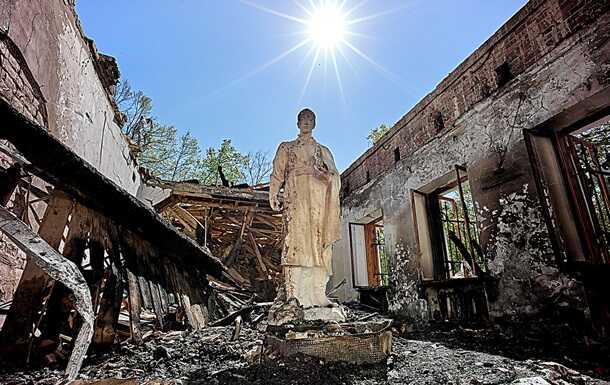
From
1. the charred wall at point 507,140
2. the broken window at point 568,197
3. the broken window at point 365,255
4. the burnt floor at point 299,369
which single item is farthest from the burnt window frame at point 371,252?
the burnt floor at point 299,369

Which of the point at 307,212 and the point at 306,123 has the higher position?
the point at 306,123

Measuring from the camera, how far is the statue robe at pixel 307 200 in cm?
421

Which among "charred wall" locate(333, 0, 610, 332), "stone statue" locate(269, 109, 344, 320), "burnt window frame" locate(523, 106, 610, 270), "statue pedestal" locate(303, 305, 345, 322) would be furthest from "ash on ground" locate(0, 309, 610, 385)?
"burnt window frame" locate(523, 106, 610, 270)

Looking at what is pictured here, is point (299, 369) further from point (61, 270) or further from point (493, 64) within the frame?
point (493, 64)

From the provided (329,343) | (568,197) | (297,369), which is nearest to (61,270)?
(297,369)

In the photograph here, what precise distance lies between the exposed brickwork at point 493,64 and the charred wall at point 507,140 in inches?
0.7

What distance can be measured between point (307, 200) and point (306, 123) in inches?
42.6

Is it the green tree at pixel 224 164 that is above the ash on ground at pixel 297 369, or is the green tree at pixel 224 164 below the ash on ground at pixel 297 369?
above

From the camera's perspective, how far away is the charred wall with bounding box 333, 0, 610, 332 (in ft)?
16.8

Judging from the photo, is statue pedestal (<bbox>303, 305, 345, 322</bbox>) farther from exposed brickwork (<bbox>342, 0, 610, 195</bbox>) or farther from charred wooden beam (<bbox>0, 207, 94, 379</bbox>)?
exposed brickwork (<bbox>342, 0, 610, 195</bbox>)

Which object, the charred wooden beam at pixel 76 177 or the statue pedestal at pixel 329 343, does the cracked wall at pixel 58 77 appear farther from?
the statue pedestal at pixel 329 343

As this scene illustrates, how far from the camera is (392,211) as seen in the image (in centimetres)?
911

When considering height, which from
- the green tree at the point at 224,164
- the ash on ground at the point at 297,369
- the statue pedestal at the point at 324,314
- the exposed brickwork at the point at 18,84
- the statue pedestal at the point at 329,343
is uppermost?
the green tree at the point at 224,164

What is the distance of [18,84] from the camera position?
4.43 metres
